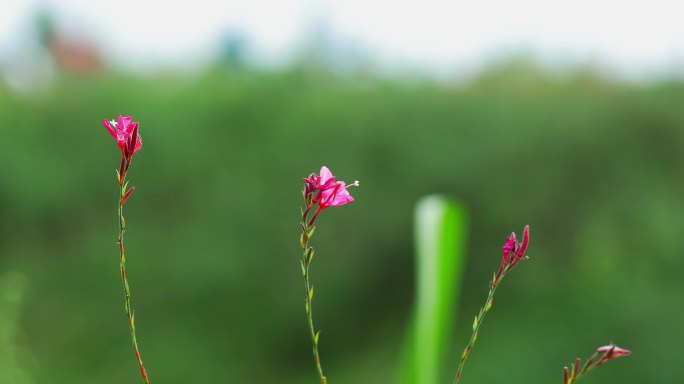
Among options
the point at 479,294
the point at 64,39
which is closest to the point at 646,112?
the point at 479,294

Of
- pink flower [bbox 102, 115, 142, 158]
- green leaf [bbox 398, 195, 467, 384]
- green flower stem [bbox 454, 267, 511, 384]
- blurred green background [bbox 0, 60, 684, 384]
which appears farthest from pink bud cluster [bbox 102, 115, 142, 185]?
blurred green background [bbox 0, 60, 684, 384]

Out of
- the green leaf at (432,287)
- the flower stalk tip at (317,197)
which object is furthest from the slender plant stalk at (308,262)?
the green leaf at (432,287)

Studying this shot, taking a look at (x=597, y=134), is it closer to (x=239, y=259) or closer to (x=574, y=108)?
(x=574, y=108)

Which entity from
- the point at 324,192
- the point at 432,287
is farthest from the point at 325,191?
the point at 432,287

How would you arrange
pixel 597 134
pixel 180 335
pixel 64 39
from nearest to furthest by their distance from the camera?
pixel 180 335 < pixel 597 134 < pixel 64 39

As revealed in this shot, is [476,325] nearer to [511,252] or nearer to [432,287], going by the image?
[511,252]

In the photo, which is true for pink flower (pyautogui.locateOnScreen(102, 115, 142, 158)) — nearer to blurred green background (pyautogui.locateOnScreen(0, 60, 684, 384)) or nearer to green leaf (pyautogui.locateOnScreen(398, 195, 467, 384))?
green leaf (pyautogui.locateOnScreen(398, 195, 467, 384))
